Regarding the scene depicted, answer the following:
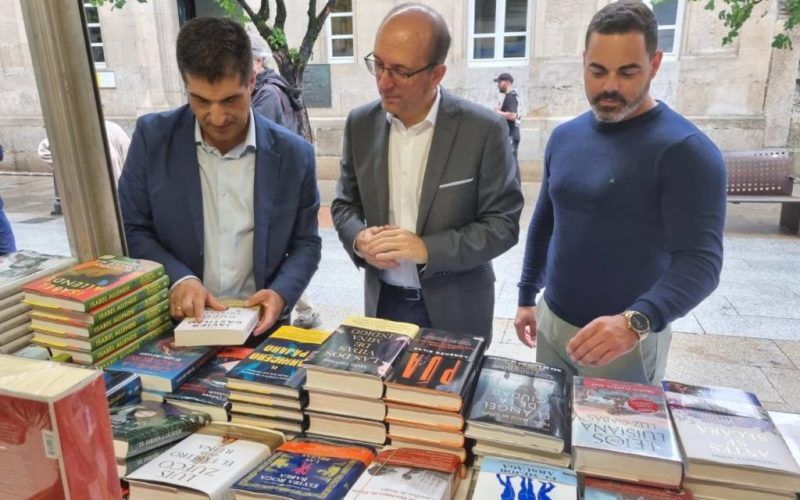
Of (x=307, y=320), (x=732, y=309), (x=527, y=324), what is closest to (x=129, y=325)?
(x=527, y=324)

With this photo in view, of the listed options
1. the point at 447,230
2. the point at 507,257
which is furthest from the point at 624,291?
the point at 507,257

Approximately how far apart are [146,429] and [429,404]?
1.96ft

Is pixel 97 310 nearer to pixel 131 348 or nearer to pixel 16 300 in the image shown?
pixel 131 348

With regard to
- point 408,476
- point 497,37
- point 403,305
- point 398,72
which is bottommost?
point 403,305

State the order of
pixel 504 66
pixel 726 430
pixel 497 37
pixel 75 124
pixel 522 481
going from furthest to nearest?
pixel 497 37
pixel 504 66
pixel 75 124
pixel 726 430
pixel 522 481

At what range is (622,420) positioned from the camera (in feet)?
4.02

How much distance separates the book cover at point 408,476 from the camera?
3.43 ft

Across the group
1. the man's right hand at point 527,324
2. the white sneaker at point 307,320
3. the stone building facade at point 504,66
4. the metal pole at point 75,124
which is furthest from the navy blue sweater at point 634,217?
the stone building facade at point 504,66

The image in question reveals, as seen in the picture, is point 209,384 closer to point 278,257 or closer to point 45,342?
point 45,342

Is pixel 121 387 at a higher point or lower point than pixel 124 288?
lower

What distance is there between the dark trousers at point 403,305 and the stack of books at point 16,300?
1099 mm

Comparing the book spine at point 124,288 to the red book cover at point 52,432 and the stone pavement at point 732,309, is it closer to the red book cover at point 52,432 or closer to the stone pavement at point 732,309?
the red book cover at point 52,432

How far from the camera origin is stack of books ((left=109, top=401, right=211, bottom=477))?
3.76 feet

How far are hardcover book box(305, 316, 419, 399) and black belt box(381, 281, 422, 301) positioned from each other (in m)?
0.65
